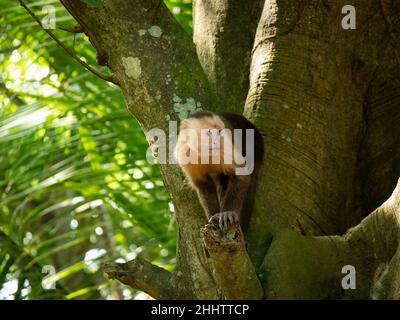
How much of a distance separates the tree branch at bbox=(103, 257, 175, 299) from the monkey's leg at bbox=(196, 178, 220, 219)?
31cm

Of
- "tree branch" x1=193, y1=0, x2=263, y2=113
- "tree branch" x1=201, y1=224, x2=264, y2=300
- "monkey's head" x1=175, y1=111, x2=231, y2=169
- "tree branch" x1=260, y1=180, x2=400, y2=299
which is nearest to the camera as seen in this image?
"tree branch" x1=201, y1=224, x2=264, y2=300

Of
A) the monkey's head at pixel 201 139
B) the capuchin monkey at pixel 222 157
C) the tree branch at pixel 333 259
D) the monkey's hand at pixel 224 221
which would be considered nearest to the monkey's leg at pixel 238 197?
the capuchin monkey at pixel 222 157

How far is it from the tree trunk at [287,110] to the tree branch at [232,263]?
13 cm

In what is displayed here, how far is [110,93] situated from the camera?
4348 millimetres

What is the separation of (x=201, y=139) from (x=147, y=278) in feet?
2.22

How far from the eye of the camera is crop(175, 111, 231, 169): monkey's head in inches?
126

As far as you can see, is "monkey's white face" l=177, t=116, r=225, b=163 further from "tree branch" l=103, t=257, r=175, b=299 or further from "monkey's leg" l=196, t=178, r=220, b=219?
"tree branch" l=103, t=257, r=175, b=299

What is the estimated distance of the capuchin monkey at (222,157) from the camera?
3.25m

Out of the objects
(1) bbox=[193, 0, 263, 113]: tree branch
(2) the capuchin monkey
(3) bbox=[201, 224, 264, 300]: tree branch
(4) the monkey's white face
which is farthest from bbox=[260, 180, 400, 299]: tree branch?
(1) bbox=[193, 0, 263, 113]: tree branch

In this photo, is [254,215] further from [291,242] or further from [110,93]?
[110,93]

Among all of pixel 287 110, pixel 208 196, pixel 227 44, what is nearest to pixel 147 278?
pixel 208 196

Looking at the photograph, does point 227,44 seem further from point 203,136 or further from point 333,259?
point 333,259

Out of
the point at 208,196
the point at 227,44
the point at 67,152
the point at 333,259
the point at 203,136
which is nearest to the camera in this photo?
the point at 333,259

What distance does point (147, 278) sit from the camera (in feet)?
9.94
